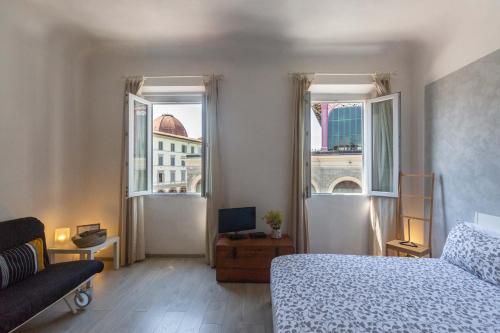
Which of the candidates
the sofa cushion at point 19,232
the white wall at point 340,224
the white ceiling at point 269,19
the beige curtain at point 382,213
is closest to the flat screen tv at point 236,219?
the white wall at point 340,224

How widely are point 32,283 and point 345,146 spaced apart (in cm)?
375

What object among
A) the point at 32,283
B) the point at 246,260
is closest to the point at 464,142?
the point at 246,260

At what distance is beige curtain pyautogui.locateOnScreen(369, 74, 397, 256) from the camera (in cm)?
312

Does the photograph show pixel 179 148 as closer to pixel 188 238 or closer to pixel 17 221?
pixel 188 238

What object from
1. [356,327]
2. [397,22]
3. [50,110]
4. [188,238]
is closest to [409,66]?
[397,22]

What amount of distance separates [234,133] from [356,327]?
257 cm

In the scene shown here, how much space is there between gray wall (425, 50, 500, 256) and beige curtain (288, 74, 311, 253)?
4.96 feet

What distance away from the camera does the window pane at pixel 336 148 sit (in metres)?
3.52

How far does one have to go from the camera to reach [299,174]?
10.3 ft

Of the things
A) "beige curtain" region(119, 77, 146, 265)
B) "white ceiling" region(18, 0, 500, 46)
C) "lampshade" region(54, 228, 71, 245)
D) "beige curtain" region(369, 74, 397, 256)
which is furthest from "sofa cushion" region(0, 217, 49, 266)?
"beige curtain" region(369, 74, 397, 256)

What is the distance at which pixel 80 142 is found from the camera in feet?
10.7

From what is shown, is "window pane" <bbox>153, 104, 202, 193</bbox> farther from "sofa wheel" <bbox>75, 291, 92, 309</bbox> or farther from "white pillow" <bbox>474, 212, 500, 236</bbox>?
"white pillow" <bbox>474, 212, 500, 236</bbox>

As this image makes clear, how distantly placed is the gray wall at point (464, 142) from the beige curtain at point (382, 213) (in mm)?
437

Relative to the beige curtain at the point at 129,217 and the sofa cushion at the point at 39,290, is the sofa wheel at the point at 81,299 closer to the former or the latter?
the sofa cushion at the point at 39,290
